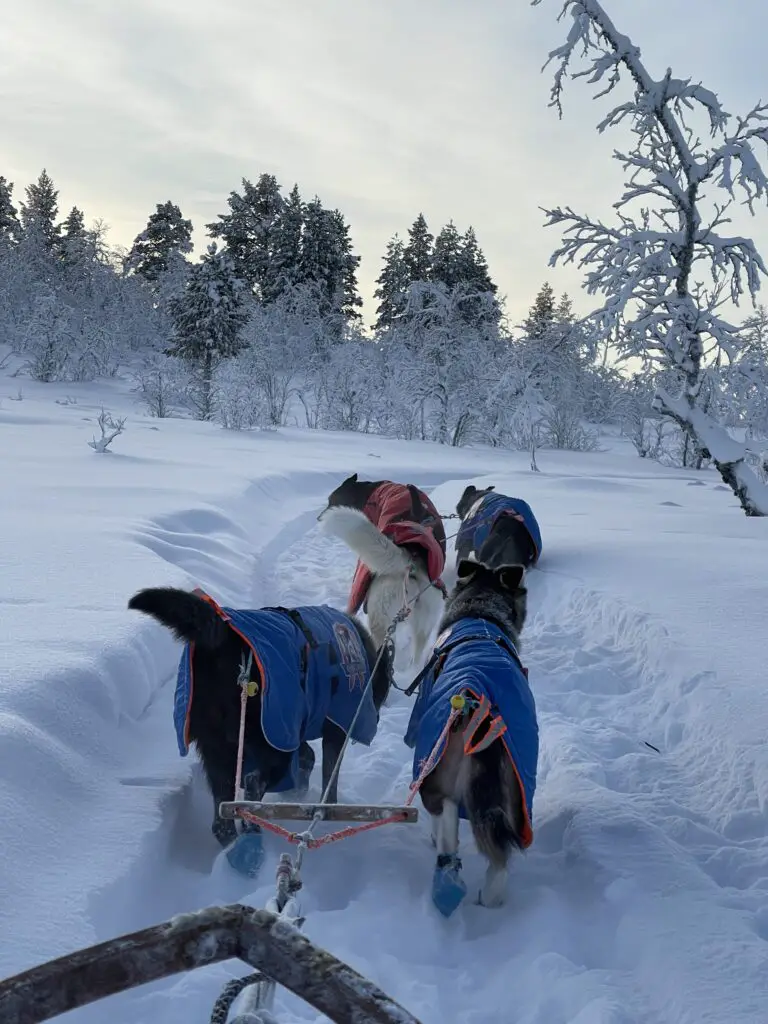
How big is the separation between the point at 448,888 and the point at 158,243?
1609 inches

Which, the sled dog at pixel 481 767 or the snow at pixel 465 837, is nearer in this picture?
the snow at pixel 465 837

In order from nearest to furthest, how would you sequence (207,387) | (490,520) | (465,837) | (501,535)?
(465,837)
(501,535)
(490,520)
(207,387)

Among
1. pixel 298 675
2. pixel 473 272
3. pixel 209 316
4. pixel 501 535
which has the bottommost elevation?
pixel 298 675

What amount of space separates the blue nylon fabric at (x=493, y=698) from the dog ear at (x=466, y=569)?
62 cm

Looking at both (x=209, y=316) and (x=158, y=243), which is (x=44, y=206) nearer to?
(x=158, y=243)

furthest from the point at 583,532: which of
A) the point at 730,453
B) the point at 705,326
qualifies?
the point at 705,326

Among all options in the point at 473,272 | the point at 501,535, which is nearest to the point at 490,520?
the point at 501,535

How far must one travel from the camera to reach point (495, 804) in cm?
231

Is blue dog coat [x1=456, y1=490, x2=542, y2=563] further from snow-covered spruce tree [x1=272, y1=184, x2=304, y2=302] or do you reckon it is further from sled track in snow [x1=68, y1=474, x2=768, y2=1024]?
snow-covered spruce tree [x1=272, y1=184, x2=304, y2=302]

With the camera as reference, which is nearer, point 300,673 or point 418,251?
point 300,673

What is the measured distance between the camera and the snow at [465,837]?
196 cm

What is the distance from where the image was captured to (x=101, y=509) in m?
6.73

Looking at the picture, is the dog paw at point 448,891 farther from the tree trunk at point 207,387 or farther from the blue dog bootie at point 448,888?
the tree trunk at point 207,387

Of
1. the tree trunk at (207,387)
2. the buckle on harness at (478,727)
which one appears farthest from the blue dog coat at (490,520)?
the tree trunk at (207,387)
